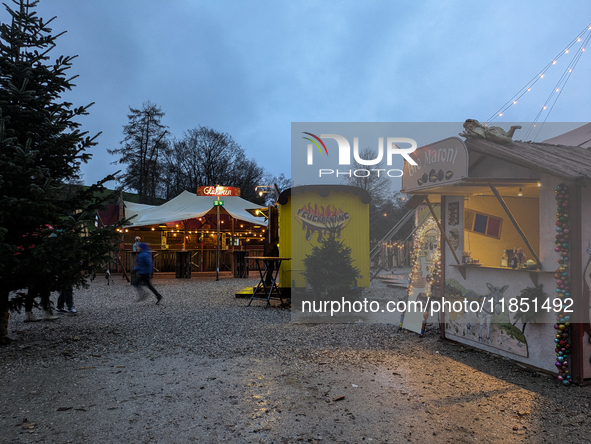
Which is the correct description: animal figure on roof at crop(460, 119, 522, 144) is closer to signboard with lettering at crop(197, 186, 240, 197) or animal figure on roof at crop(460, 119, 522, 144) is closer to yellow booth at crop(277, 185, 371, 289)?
yellow booth at crop(277, 185, 371, 289)

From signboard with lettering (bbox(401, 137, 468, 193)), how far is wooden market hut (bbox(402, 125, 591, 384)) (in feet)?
0.04

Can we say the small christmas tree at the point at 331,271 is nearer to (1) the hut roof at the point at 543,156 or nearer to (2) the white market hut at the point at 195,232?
(1) the hut roof at the point at 543,156

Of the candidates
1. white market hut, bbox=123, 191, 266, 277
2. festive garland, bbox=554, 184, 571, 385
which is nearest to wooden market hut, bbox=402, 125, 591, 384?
festive garland, bbox=554, 184, 571, 385

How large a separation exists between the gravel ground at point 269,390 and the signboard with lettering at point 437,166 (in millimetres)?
2248

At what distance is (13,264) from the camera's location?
5035mm

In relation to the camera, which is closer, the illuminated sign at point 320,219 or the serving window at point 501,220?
the serving window at point 501,220

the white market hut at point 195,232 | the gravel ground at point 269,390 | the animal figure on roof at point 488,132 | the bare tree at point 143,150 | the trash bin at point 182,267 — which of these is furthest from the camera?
the bare tree at point 143,150

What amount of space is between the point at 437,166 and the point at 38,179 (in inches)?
201

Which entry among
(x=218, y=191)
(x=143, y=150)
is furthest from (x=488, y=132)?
(x=143, y=150)

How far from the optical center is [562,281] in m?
4.02

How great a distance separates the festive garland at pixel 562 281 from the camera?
3.96 metres

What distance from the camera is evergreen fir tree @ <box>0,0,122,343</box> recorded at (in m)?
4.92

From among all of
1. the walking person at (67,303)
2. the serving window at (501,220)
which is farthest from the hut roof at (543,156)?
the walking person at (67,303)

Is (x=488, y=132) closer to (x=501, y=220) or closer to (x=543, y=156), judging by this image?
(x=543, y=156)
